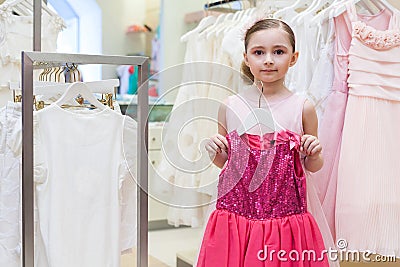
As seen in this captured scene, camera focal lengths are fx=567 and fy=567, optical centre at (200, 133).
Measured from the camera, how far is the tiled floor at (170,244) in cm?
314

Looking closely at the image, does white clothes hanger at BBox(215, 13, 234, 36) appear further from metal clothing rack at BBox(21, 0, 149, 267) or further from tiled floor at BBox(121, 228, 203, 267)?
metal clothing rack at BBox(21, 0, 149, 267)

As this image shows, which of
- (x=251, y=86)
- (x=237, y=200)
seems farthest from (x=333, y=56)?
(x=237, y=200)

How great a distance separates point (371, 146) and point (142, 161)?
2.61 ft

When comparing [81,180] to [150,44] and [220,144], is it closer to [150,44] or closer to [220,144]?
[220,144]

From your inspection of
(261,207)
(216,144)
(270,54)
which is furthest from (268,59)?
(261,207)

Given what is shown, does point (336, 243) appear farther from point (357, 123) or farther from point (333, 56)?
point (333, 56)

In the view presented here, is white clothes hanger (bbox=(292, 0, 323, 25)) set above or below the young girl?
above

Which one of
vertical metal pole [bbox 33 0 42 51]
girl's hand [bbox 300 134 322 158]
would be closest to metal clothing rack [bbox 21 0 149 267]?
girl's hand [bbox 300 134 322 158]

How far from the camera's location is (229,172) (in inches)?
63.6

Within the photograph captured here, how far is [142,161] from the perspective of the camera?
165 centimetres

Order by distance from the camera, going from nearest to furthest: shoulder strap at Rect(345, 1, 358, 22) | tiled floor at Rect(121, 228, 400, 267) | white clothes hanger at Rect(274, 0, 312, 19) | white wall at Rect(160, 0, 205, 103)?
shoulder strap at Rect(345, 1, 358, 22) → white clothes hanger at Rect(274, 0, 312, 19) → tiled floor at Rect(121, 228, 400, 267) → white wall at Rect(160, 0, 205, 103)

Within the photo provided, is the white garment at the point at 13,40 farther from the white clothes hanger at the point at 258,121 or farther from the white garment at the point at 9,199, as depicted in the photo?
the white clothes hanger at the point at 258,121

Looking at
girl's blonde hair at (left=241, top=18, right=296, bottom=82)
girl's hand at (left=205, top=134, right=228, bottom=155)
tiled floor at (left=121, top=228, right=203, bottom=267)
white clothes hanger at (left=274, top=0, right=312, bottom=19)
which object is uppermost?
white clothes hanger at (left=274, top=0, right=312, bottom=19)

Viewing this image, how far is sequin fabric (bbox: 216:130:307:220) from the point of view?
1582 mm
